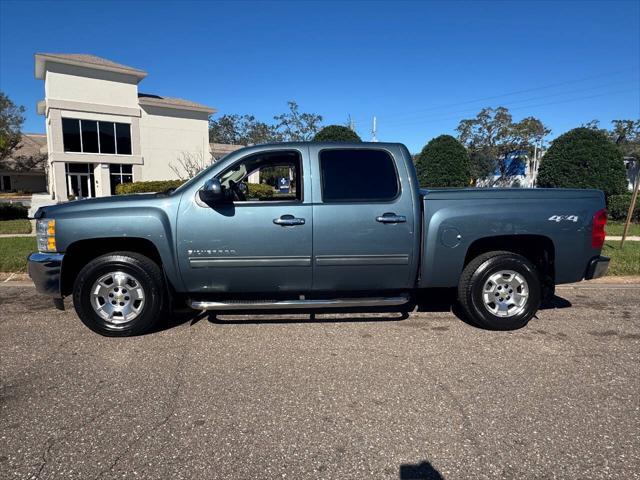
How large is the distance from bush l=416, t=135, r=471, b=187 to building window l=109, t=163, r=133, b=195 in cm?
2528

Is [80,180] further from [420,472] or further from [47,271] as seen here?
[420,472]

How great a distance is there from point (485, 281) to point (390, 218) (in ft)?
4.22

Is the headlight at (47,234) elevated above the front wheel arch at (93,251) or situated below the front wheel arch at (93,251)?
above

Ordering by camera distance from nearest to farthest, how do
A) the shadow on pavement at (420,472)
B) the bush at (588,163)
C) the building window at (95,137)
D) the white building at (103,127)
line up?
1. the shadow on pavement at (420,472)
2. the bush at (588,163)
3. the white building at (103,127)
4. the building window at (95,137)

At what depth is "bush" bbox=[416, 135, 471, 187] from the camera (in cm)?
2011

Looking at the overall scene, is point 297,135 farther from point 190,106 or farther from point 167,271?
point 167,271

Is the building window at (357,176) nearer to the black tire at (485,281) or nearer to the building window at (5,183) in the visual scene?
the black tire at (485,281)

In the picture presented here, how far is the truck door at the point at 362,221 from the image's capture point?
452 cm

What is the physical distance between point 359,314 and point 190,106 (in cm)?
3586

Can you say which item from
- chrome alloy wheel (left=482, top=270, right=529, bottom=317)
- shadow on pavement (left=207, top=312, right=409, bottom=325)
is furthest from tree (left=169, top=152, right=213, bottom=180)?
chrome alloy wheel (left=482, top=270, right=529, bottom=317)

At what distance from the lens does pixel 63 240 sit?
4422 millimetres

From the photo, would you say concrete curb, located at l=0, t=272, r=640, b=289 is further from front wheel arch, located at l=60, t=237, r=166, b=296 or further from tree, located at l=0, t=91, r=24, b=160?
tree, located at l=0, t=91, r=24, b=160

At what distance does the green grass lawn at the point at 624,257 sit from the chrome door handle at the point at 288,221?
20.1 feet

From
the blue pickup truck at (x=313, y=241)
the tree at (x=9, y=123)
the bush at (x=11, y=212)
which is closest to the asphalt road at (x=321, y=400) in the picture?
the blue pickup truck at (x=313, y=241)
